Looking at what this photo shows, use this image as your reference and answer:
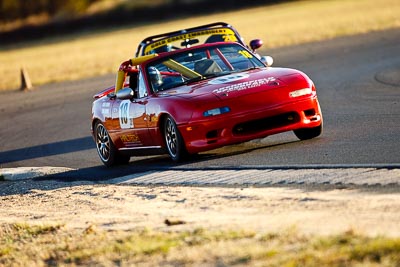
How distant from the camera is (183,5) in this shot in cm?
8206

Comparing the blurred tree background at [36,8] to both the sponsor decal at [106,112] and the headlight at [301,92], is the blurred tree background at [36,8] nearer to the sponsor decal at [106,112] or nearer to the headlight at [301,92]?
the sponsor decal at [106,112]

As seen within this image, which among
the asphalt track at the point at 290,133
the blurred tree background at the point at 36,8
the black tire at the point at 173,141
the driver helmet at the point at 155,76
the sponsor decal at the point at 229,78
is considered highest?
the driver helmet at the point at 155,76

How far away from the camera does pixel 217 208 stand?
28.5ft

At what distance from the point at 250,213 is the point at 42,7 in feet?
329

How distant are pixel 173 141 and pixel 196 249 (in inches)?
225

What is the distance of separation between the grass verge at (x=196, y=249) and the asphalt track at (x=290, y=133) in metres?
2.30

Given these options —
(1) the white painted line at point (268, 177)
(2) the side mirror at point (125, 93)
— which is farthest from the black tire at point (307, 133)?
(2) the side mirror at point (125, 93)

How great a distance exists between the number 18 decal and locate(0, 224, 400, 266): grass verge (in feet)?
16.7

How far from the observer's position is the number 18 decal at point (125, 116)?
13.7 m

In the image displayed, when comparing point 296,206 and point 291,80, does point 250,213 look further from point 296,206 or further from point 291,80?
point 291,80

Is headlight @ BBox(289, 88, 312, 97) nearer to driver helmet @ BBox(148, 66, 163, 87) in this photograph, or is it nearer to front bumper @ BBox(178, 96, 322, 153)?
front bumper @ BBox(178, 96, 322, 153)

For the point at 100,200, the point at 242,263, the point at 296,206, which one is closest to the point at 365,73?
the point at 100,200

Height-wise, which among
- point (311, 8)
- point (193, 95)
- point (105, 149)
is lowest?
point (311, 8)

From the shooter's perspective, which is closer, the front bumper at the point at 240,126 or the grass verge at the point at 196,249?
the grass verge at the point at 196,249
